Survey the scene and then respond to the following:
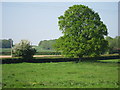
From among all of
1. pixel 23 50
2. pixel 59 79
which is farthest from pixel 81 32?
pixel 59 79

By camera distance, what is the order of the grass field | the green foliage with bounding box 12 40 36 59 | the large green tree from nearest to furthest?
the grass field < the large green tree < the green foliage with bounding box 12 40 36 59

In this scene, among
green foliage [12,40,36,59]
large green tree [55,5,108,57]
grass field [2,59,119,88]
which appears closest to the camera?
grass field [2,59,119,88]

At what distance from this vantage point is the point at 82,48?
93.6ft

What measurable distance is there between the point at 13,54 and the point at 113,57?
892 inches

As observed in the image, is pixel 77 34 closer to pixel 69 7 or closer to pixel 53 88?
pixel 69 7

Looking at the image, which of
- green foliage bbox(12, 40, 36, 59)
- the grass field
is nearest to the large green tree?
green foliage bbox(12, 40, 36, 59)

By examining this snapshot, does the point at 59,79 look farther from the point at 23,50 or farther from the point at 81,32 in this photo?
the point at 23,50

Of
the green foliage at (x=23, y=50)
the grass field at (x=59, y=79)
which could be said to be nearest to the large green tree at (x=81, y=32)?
the green foliage at (x=23, y=50)

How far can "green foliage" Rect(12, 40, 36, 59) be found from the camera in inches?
1210

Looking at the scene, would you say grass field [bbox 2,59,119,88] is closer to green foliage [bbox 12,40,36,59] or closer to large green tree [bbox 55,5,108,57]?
large green tree [bbox 55,5,108,57]

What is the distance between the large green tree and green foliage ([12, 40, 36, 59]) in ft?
14.2

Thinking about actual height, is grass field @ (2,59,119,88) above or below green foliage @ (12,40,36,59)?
below

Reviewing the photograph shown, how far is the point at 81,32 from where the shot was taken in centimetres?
2930

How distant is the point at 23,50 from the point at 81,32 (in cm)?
901
